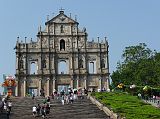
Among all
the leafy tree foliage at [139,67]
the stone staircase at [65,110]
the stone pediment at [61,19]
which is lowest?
the stone staircase at [65,110]

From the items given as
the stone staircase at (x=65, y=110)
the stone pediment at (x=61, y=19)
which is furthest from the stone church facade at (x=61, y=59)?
the stone staircase at (x=65, y=110)

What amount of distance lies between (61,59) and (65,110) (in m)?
37.3

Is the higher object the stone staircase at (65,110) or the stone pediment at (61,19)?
the stone pediment at (61,19)

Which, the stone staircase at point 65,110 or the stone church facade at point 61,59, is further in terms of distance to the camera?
the stone church facade at point 61,59

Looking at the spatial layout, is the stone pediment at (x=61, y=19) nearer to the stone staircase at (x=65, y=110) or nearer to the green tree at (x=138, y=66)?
the green tree at (x=138, y=66)

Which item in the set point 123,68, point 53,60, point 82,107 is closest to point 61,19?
point 53,60

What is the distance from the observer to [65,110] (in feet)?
154

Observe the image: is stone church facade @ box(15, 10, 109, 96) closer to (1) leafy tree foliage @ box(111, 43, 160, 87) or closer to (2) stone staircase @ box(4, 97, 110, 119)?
(1) leafy tree foliage @ box(111, 43, 160, 87)

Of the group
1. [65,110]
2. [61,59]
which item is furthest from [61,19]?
[65,110]

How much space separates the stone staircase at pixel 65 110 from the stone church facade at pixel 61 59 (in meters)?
25.9

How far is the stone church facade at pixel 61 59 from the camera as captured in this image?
8194 centimetres

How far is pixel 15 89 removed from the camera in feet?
266

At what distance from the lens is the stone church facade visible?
81.9 metres

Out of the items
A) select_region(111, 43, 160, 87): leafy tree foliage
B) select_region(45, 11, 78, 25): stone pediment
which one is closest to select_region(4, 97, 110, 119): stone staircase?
select_region(111, 43, 160, 87): leafy tree foliage
